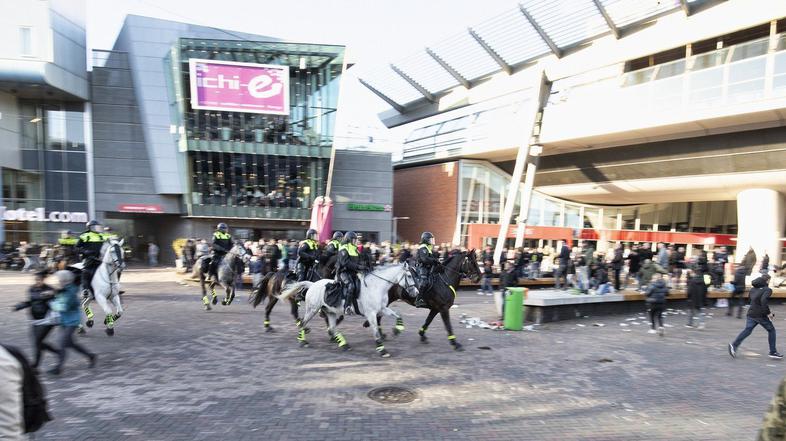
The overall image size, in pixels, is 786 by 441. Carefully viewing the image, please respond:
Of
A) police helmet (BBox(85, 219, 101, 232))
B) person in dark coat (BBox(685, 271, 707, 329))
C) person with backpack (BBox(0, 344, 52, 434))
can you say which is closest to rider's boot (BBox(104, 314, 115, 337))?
police helmet (BBox(85, 219, 101, 232))

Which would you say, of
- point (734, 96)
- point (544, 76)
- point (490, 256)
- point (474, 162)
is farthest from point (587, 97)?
point (490, 256)

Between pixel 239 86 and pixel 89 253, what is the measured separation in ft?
65.0

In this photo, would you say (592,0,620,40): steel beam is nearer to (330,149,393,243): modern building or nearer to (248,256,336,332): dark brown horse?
Answer: (330,149,393,243): modern building

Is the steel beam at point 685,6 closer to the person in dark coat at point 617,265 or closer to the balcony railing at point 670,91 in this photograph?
the balcony railing at point 670,91

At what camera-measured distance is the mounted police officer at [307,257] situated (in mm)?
9664

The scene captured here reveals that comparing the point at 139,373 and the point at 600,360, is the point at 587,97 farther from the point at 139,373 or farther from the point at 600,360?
the point at 139,373

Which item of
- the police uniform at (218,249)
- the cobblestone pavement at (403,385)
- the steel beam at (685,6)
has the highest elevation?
the steel beam at (685,6)

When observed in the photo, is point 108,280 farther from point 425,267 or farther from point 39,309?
point 425,267

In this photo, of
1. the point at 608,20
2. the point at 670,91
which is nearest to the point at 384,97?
the point at 608,20

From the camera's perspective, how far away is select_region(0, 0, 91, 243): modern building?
24688 mm

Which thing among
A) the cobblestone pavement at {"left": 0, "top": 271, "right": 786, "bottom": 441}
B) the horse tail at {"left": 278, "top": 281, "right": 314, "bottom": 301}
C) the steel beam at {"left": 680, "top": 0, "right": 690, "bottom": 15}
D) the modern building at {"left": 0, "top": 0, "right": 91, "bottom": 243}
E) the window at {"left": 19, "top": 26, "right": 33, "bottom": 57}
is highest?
the steel beam at {"left": 680, "top": 0, "right": 690, "bottom": 15}

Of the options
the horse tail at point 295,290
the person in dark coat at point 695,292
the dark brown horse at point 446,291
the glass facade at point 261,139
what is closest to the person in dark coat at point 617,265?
the person in dark coat at point 695,292

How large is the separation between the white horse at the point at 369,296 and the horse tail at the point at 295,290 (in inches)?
6.5

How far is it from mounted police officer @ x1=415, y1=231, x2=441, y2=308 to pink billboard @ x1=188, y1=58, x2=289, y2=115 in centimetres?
2112
